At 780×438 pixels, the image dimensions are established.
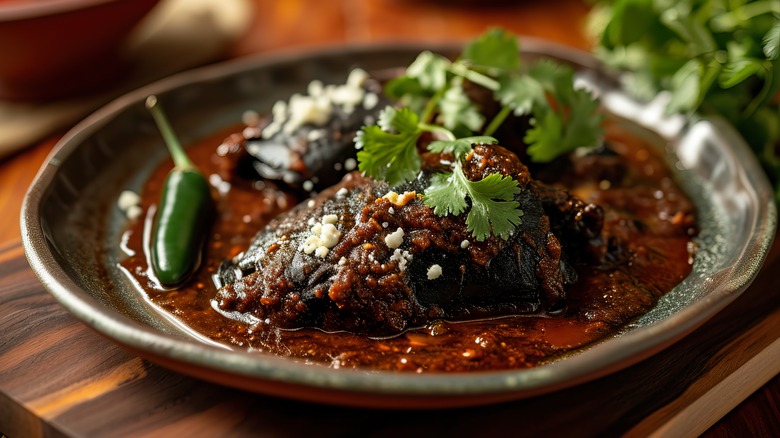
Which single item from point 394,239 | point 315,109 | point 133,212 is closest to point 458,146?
point 394,239

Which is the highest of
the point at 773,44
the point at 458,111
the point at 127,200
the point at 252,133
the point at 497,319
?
the point at 773,44

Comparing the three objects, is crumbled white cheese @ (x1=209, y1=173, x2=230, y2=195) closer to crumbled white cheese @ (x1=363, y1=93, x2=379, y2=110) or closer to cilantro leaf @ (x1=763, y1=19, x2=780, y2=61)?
crumbled white cheese @ (x1=363, y1=93, x2=379, y2=110)

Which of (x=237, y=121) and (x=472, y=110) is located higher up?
(x=472, y=110)

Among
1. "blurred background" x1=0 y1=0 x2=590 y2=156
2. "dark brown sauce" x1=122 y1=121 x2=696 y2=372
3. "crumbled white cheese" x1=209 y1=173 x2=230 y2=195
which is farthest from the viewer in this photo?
"blurred background" x1=0 y1=0 x2=590 y2=156

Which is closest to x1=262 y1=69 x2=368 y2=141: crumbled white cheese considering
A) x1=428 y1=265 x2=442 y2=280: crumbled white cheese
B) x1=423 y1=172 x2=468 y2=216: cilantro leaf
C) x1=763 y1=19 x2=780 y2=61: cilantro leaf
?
x1=423 y1=172 x2=468 y2=216: cilantro leaf

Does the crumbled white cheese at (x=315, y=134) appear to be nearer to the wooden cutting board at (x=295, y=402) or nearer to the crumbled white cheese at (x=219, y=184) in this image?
the crumbled white cheese at (x=219, y=184)

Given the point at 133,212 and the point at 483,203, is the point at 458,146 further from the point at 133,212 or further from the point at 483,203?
the point at 133,212
